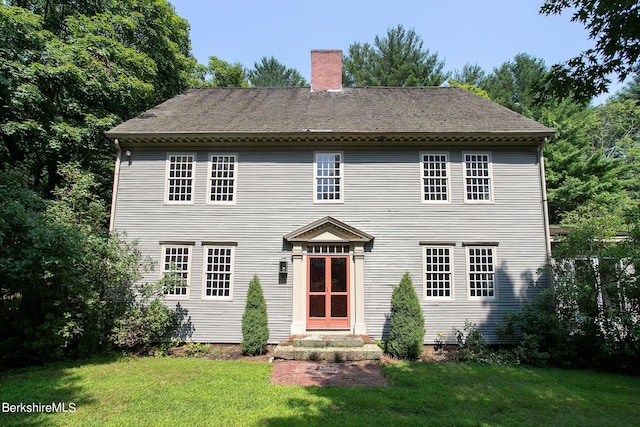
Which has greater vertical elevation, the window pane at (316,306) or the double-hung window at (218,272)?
the double-hung window at (218,272)

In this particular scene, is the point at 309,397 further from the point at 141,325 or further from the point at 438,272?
the point at 438,272

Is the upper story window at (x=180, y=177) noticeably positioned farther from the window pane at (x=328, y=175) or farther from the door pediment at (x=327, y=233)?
the window pane at (x=328, y=175)

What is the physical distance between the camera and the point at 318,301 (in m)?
11.4

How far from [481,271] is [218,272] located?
8.29 m

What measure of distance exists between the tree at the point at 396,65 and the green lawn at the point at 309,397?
73.1ft

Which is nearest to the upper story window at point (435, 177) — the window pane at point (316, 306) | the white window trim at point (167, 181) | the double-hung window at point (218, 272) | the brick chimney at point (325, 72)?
the window pane at point (316, 306)

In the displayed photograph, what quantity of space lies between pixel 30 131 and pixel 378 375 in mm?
14058

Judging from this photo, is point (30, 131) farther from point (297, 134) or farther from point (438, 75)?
point (438, 75)

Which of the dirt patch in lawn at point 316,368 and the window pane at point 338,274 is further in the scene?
the window pane at point 338,274

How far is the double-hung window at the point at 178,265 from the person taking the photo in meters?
11.2

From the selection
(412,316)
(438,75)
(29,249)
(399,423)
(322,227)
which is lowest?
(399,423)

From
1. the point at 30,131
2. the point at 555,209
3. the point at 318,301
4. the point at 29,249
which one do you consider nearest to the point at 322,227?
the point at 318,301

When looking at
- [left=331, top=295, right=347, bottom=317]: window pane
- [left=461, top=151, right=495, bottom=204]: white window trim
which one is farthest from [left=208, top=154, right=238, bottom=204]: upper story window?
[left=461, top=151, right=495, bottom=204]: white window trim

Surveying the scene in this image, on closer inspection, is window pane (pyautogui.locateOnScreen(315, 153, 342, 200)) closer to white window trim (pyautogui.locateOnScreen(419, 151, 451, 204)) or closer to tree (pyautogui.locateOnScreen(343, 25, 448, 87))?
white window trim (pyautogui.locateOnScreen(419, 151, 451, 204))
